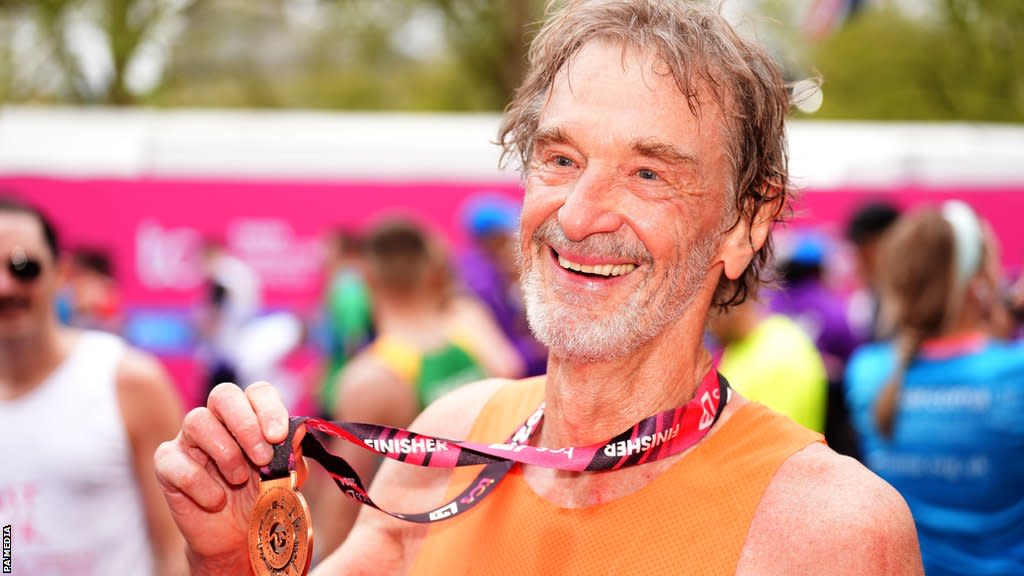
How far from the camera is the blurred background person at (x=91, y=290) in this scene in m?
8.30

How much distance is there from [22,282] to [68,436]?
575 mm

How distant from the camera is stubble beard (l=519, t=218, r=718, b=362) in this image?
2.06m

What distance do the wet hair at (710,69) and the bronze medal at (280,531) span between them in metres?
0.85

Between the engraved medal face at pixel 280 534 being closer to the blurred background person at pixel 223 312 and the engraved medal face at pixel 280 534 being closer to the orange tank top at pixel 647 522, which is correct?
the orange tank top at pixel 647 522

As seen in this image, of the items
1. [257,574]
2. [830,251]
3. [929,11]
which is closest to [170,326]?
[830,251]

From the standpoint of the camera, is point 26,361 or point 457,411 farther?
point 26,361

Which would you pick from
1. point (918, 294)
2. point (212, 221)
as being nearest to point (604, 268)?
point (918, 294)

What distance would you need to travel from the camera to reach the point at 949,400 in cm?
417

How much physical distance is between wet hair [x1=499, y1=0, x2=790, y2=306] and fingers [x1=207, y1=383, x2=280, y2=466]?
78cm

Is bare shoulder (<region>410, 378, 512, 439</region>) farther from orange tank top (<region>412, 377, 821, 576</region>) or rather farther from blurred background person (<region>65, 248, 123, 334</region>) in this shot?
blurred background person (<region>65, 248, 123, 334</region>)

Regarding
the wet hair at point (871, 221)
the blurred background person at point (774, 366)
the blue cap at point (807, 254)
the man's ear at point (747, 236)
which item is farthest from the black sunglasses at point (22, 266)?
the wet hair at point (871, 221)

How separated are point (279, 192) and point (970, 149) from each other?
25.4 feet

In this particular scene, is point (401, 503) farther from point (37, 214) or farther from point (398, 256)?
point (398, 256)

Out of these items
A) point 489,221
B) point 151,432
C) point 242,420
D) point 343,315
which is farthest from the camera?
point 489,221
